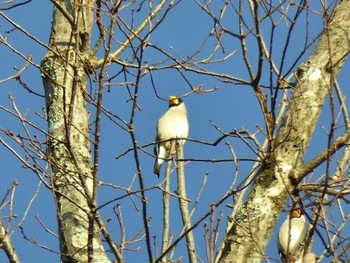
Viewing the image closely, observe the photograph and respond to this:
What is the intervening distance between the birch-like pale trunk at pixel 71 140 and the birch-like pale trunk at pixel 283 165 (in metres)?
0.65

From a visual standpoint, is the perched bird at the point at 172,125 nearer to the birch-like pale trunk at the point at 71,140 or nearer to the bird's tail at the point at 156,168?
the bird's tail at the point at 156,168

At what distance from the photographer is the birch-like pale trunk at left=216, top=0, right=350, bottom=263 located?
11.9 ft

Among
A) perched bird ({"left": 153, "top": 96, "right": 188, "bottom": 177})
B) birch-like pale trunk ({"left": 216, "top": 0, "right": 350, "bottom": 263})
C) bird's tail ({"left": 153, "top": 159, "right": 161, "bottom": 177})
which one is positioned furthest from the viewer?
perched bird ({"left": 153, "top": 96, "right": 188, "bottom": 177})

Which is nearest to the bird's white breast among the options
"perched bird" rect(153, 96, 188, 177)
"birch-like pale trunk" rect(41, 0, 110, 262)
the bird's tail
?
"perched bird" rect(153, 96, 188, 177)

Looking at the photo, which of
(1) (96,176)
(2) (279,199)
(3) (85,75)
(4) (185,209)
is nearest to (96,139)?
(1) (96,176)

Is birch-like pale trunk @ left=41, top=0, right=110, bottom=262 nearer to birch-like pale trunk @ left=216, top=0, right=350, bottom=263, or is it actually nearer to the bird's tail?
birch-like pale trunk @ left=216, top=0, right=350, bottom=263

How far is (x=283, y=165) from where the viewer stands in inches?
149

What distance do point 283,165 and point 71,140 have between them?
1299 mm

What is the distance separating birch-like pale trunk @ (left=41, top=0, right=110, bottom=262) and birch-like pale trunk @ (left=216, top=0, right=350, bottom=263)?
2.13ft

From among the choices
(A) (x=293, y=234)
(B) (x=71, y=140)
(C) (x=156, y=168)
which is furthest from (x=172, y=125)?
(B) (x=71, y=140)

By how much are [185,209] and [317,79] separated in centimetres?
99

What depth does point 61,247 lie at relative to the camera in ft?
12.6

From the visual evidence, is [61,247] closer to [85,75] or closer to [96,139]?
[96,139]

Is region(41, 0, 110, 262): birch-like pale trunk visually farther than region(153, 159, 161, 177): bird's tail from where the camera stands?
No
